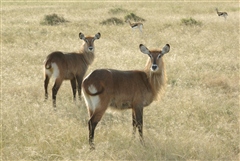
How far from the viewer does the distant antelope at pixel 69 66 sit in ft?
24.8

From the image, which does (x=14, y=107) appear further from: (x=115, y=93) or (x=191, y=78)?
(x=191, y=78)

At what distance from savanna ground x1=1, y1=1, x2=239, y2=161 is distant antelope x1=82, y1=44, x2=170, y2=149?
1.27 feet

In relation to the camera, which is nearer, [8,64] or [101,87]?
[101,87]

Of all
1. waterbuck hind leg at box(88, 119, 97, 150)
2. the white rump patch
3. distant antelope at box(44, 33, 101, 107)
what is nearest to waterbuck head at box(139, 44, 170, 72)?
Answer: the white rump patch

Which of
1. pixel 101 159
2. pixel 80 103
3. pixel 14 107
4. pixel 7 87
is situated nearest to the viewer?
pixel 101 159

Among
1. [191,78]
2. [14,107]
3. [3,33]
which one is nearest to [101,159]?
[14,107]

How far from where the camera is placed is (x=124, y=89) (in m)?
5.57

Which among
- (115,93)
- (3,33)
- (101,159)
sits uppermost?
(3,33)

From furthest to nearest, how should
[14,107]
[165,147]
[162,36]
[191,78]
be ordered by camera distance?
[162,36], [191,78], [14,107], [165,147]

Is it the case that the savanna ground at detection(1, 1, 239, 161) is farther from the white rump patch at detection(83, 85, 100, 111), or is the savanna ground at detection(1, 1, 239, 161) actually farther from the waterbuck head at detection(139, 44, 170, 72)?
the waterbuck head at detection(139, 44, 170, 72)

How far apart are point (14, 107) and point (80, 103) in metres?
1.34

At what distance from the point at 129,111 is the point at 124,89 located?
6.36 ft

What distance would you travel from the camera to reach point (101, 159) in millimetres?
4891

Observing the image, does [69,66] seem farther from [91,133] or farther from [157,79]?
[91,133]
